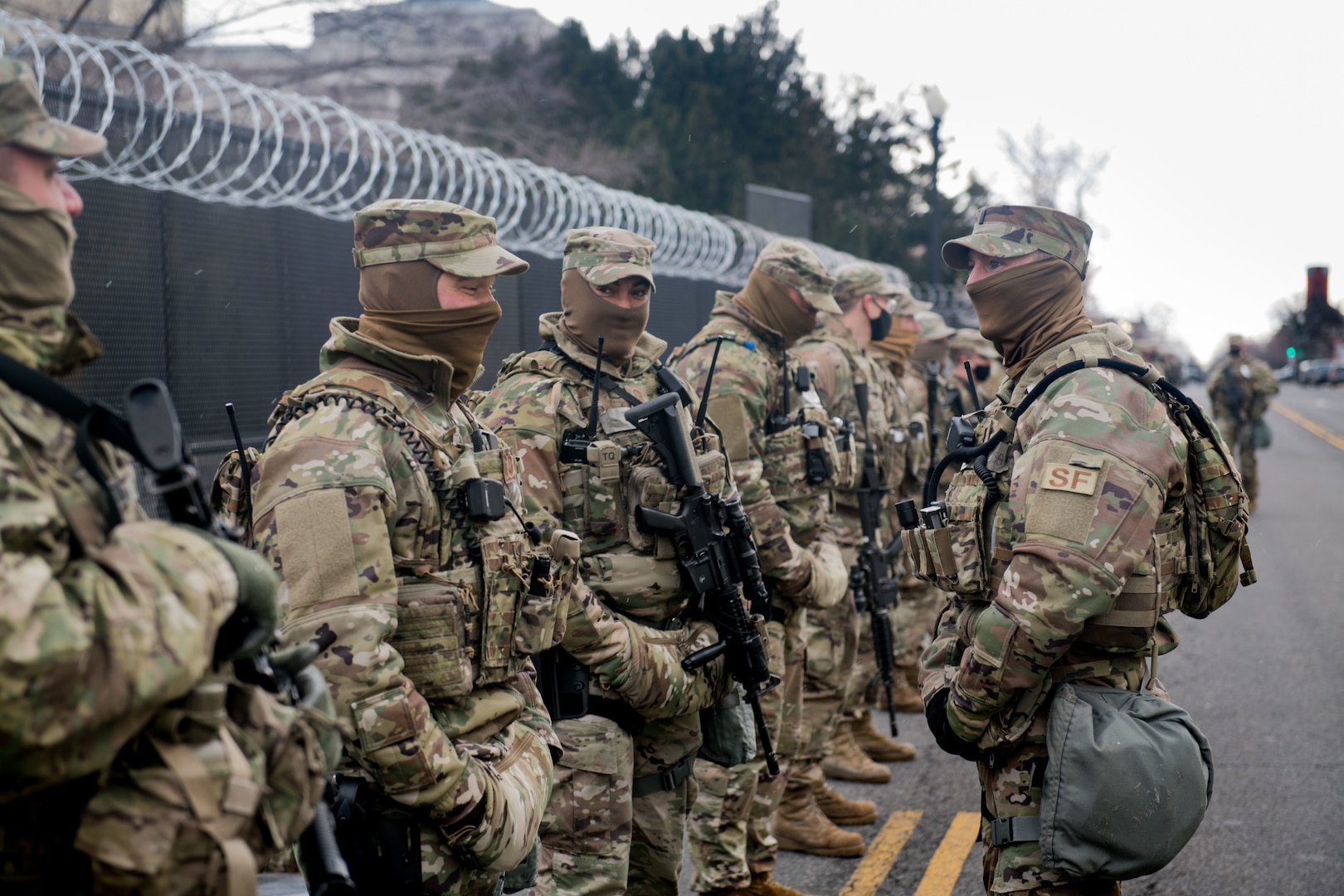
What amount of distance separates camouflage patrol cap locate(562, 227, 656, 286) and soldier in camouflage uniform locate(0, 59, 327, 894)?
2136mm

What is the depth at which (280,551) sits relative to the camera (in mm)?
2273

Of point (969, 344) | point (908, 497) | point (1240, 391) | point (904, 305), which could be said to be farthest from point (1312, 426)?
point (908, 497)

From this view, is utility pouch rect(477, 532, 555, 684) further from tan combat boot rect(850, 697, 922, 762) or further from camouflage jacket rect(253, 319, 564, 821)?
tan combat boot rect(850, 697, 922, 762)

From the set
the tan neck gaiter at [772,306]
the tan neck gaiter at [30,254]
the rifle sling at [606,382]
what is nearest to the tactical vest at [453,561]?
the tan neck gaiter at [30,254]

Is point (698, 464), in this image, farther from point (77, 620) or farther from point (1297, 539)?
point (1297, 539)

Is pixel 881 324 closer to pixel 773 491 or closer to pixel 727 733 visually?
pixel 773 491

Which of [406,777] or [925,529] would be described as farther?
[925,529]

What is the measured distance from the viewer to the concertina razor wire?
5086 mm

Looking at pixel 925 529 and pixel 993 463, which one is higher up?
pixel 993 463

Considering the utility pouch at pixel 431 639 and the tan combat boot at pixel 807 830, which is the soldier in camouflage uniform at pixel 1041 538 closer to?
the utility pouch at pixel 431 639

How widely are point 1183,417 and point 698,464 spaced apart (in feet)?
4.64

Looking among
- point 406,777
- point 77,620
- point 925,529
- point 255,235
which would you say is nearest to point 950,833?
point 925,529

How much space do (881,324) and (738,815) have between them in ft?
10.5

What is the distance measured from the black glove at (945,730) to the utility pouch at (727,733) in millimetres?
913
